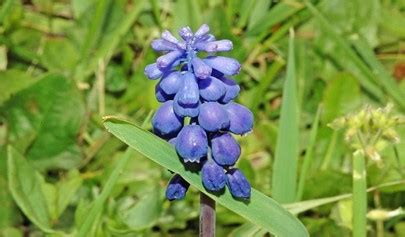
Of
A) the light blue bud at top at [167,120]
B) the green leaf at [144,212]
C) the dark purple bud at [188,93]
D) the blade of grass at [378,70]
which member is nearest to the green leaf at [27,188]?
the green leaf at [144,212]

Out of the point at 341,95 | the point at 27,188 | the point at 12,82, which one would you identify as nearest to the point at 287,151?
the point at 341,95

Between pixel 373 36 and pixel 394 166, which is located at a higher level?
pixel 373 36

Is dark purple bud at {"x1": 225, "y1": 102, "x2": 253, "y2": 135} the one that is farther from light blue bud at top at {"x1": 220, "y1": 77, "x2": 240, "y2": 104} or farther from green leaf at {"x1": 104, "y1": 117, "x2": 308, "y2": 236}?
green leaf at {"x1": 104, "y1": 117, "x2": 308, "y2": 236}

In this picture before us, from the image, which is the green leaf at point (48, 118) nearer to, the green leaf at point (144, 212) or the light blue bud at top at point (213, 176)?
the green leaf at point (144, 212)

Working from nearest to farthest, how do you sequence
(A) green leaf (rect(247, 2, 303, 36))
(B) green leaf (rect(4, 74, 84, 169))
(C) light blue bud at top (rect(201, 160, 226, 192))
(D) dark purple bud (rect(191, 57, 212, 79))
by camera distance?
1. (D) dark purple bud (rect(191, 57, 212, 79))
2. (C) light blue bud at top (rect(201, 160, 226, 192))
3. (B) green leaf (rect(4, 74, 84, 169))
4. (A) green leaf (rect(247, 2, 303, 36))

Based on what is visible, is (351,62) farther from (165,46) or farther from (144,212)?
(165,46)

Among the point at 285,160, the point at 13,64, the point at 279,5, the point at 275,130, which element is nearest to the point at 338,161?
the point at 275,130

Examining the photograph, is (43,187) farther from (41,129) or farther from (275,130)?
(275,130)

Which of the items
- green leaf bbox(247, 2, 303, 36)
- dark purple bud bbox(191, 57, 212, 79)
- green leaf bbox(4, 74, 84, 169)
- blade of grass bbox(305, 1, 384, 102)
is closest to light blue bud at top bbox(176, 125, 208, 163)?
dark purple bud bbox(191, 57, 212, 79)
